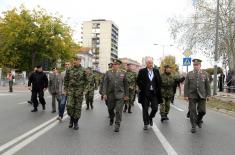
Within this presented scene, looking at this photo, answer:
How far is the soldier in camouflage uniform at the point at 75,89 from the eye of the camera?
37.4 feet

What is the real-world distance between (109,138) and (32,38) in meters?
55.1

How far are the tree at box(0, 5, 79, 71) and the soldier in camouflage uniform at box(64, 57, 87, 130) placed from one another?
5238 cm

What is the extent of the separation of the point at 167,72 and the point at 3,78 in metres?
41.3

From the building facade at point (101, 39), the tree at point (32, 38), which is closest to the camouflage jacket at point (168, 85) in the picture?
the tree at point (32, 38)

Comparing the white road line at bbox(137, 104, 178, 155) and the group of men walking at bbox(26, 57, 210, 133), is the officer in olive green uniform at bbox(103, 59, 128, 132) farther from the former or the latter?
the white road line at bbox(137, 104, 178, 155)

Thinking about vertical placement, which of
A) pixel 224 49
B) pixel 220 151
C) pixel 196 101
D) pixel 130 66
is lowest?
pixel 220 151

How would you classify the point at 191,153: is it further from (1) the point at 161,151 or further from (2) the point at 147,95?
(2) the point at 147,95

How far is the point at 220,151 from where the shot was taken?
8664 millimetres

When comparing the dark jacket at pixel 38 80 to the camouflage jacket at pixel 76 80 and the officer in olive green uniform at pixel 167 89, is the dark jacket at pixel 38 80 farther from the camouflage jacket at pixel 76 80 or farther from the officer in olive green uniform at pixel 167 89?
the camouflage jacket at pixel 76 80

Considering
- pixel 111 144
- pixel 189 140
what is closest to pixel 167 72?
pixel 189 140

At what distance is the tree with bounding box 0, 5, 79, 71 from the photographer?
211 ft

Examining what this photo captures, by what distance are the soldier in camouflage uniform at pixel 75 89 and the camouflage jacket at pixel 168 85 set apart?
371 cm

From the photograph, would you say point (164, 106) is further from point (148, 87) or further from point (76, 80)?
point (76, 80)

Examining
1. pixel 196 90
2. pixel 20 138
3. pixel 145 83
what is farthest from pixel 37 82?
pixel 20 138
